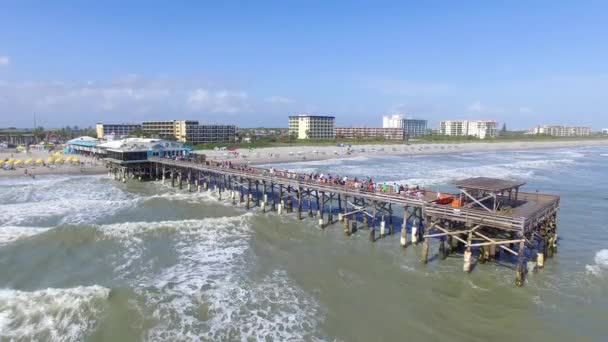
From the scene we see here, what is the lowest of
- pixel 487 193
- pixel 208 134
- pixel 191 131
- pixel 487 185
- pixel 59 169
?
pixel 59 169

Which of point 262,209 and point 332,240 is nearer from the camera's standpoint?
point 332,240

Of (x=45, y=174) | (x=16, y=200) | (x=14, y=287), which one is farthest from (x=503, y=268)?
(x=45, y=174)

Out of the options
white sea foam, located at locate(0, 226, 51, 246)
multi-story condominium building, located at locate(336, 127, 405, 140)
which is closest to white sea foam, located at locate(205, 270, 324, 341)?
white sea foam, located at locate(0, 226, 51, 246)

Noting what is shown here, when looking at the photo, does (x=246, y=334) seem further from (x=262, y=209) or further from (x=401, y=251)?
(x=262, y=209)

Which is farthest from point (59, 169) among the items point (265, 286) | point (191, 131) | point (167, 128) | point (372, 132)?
point (372, 132)

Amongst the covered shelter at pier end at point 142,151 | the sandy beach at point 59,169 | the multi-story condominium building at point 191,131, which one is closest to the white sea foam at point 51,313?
the covered shelter at pier end at point 142,151

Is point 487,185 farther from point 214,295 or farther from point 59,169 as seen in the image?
point 59,169
